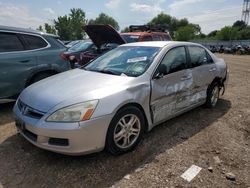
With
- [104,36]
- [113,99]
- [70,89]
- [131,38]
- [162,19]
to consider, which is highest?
[162,19]

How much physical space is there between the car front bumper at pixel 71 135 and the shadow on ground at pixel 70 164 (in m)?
0.27

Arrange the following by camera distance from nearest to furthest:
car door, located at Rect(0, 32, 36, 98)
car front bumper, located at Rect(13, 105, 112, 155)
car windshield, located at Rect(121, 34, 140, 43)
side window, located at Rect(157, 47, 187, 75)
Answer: car front bumper, located at Rect(13, 105, 112, 155), side window, located at Rect(157, 47, 187, 75), car door, located at Rect(0, 32, 36, 98), car windshield, located at Rect(121, 34, 140, 43)

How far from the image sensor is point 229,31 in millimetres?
62125

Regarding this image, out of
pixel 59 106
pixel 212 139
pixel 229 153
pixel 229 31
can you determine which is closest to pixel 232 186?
pixel 229 153

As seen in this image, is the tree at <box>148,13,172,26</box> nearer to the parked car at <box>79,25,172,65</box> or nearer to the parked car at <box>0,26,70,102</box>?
the parked car at <box>79,25,172,65</box>

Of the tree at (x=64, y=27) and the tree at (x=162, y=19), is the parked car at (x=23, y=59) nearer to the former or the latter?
the tree at (x=64, y=27)

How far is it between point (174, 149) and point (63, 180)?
163 centimetres

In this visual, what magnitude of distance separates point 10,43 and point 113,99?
3.22 metres

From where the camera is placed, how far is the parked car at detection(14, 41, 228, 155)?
113 inches

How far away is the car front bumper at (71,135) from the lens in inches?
110

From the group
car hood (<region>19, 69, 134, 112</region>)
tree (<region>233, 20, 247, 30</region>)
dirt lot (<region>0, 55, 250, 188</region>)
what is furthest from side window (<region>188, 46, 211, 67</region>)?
tree (<region>233, 20, 247, 30</region>)

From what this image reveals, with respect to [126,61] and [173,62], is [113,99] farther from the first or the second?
[173,62]

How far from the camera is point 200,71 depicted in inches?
188

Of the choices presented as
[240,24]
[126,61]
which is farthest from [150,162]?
[240,24]
